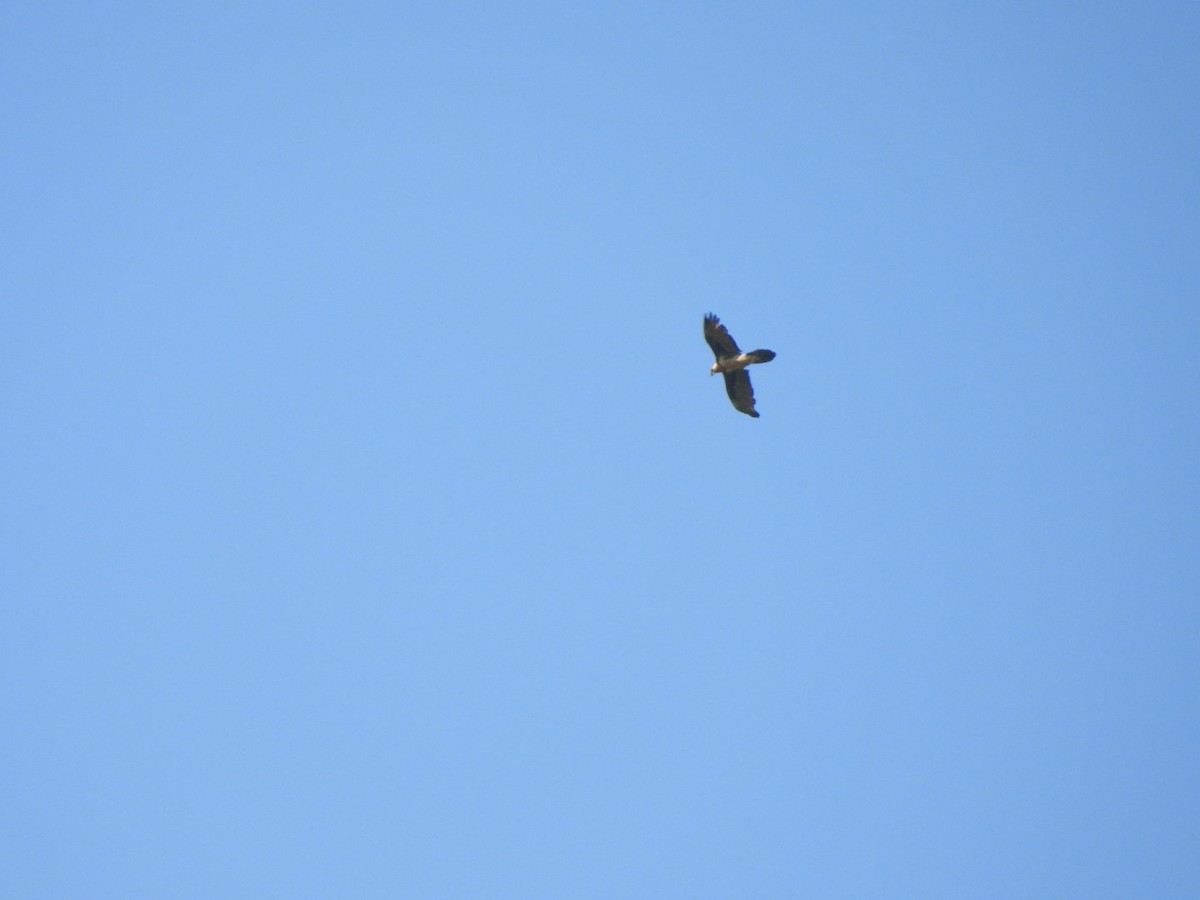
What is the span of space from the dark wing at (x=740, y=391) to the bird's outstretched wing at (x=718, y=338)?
19.2 inches

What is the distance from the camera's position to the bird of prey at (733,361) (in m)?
24.0

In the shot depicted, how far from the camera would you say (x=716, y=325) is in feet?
78.8

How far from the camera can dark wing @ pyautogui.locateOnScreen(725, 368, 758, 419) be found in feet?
81.5

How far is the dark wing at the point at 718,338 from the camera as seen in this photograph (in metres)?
24.0

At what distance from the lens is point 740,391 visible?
985 inches

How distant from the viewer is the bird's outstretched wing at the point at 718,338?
947 inches

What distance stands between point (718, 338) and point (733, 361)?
0.56m

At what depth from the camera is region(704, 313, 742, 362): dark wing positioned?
24.0 meters

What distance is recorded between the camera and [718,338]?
24.2m

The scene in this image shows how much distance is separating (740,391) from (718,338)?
1.31 m

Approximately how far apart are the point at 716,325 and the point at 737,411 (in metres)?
1.88

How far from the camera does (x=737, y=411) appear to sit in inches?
991

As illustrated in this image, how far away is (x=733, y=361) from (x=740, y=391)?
0.77 metres

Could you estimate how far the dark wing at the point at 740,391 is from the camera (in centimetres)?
2483
